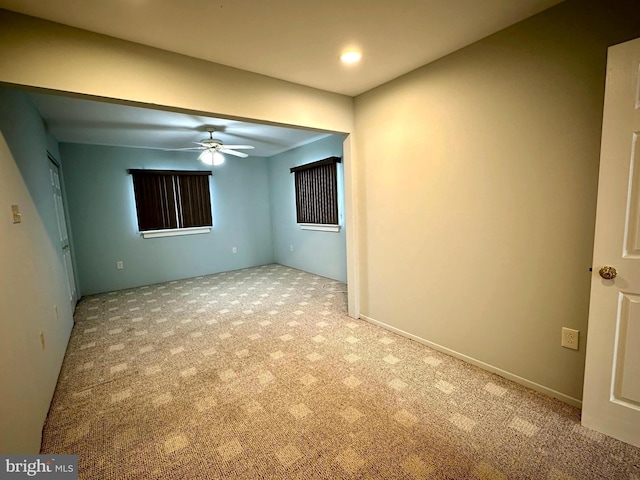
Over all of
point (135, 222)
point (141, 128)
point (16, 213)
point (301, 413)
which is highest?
point (141, 128)

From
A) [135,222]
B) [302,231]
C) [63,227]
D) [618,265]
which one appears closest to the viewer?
[618,265]

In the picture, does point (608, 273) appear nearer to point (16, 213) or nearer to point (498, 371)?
point (498, 371)

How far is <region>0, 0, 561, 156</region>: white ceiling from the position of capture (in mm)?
1567

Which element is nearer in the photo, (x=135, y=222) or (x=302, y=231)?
(x=135, y=222)

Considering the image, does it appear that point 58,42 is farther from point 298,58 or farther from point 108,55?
point 298,58

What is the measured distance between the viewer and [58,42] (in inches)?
65.1

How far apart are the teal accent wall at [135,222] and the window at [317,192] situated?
1.25 meters

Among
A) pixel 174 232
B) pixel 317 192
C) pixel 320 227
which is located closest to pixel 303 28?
pixel 317 192

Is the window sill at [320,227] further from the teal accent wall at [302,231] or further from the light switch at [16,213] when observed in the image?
the light switch at [16,213]

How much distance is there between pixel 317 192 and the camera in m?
4.98

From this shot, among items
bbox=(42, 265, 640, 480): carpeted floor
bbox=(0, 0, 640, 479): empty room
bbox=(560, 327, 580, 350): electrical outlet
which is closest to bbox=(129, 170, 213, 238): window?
bbox=(0, 0, 640, 479): empty room

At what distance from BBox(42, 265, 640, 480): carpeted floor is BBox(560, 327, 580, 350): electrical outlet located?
1.26 feet

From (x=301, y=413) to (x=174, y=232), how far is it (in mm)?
4443

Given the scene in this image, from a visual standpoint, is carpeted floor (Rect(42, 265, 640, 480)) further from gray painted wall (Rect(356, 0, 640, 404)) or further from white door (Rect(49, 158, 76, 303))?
white door (Rect(49, 158, 76, 303))
